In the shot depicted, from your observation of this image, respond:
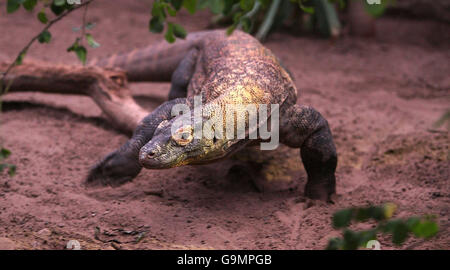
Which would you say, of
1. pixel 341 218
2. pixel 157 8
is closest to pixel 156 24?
pixel 157 8

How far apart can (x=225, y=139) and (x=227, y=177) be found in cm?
115

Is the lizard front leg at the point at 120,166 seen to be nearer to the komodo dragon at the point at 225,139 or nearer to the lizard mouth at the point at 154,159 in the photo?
the komodo dragon at the point at 225,139

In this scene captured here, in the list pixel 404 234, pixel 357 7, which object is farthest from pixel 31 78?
pixel 357 7

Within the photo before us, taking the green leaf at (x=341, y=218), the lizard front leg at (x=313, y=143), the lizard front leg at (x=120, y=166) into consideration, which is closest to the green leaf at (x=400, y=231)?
the green leaf at (x=341, y=218)

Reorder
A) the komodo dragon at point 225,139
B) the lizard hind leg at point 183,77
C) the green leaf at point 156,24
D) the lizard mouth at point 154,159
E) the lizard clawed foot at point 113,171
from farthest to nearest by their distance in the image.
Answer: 1. the lizard hind leg at point 183,77
2. the lizard clawed foot at point 113,171
3. the green leaf at point 156,24
4. the komodo dragon at point 225,139
5. the lizard mouth at point 154,159

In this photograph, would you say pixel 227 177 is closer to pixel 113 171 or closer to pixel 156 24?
pixel 113 171

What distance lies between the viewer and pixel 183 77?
15.7ft

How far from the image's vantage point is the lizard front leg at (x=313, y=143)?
3803 millimetres

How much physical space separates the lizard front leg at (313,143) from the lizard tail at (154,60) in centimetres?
176

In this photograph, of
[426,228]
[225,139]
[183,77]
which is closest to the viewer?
[426,228]
